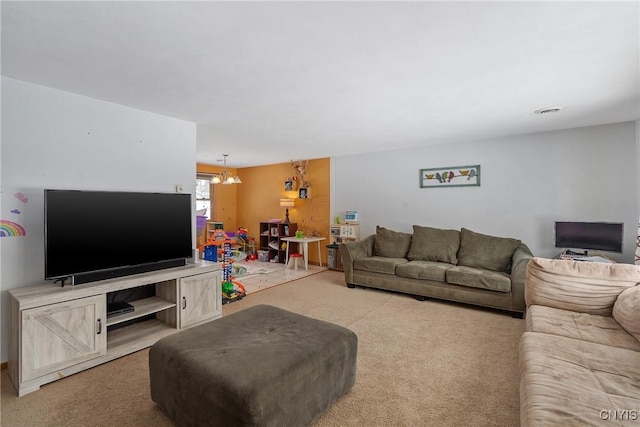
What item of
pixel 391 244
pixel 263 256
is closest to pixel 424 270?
pixel 391 244

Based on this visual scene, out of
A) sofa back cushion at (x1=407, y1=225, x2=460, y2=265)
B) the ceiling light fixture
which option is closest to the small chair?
sofa back cushion at (x1=407, y1=225, x2=460, y2=265)

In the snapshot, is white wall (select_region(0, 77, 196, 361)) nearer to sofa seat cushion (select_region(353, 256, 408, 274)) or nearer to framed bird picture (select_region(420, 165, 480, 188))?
sofa seat cushion (select_region(353, 256, 408, 274))

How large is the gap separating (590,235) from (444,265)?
1.66 m

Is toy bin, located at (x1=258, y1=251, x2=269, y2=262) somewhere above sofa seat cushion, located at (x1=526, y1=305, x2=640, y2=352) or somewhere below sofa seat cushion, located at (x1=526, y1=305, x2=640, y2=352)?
below

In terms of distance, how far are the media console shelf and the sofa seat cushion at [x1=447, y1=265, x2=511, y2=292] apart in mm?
3121

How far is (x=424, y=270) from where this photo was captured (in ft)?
13.3

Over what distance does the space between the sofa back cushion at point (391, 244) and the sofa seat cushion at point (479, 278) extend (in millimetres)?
956

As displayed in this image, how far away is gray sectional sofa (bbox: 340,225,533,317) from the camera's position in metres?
3.55

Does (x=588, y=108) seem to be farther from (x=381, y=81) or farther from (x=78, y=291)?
(x=78, y=291)

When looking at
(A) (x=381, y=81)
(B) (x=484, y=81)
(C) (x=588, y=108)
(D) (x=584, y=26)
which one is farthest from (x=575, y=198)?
(A) (x=381, y=81)

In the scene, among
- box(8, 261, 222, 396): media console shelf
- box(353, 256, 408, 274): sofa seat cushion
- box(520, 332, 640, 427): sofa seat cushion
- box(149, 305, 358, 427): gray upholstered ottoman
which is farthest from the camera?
box(353, 256, 408, 274): sofa seat cushion

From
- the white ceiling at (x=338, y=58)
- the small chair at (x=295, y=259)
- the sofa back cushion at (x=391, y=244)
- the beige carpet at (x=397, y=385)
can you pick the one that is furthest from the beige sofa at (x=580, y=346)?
the small chair at (x=295, y=259)

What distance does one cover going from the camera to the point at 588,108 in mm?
3078

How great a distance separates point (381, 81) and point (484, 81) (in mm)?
838
